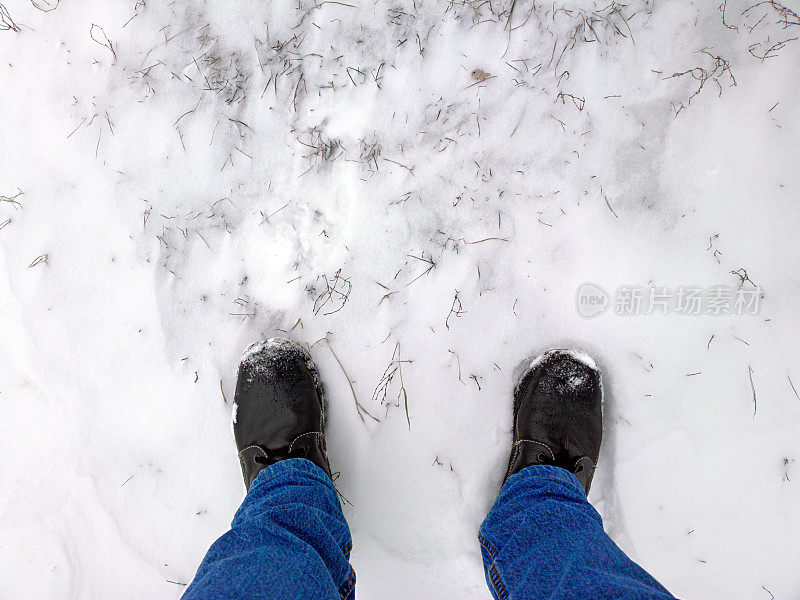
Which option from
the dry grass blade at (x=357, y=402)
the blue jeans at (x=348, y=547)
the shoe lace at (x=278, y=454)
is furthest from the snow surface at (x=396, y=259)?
the blue jeans at (x=348, y=547)

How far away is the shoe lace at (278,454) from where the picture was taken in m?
1.59

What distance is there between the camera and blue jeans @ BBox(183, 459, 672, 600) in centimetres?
105

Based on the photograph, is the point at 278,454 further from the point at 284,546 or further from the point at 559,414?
the point at 559,414

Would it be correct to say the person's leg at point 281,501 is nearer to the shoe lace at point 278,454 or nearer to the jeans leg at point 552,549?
the shoe lace at point 278,454

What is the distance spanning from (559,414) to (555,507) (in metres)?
0.39

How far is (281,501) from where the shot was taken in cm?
136

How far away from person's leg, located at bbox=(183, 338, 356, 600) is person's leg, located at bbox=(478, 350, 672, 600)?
0.44 metres

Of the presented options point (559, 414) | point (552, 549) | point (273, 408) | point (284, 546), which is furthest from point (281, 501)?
point (559, 414)

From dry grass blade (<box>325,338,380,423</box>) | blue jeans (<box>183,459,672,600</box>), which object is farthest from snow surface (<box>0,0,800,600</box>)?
blue jeans (<box>183,459,672,600</box>)

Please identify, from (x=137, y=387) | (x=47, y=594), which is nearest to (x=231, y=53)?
(x=137, y=387)

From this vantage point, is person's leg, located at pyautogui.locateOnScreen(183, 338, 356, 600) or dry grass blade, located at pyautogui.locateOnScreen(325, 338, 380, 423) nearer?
person's leg, located at pyautogui.locateOnScreen(183, 338, 356, 600)

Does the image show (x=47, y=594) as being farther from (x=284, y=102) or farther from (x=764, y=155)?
(x=764, y=155)

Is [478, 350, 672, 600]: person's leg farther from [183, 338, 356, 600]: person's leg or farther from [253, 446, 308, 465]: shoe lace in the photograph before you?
[253, 446, 308, 465]: shoe lace

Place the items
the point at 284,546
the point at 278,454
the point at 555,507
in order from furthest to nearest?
the point at 278,454 < the point at 555,507 < the point at 284,546
